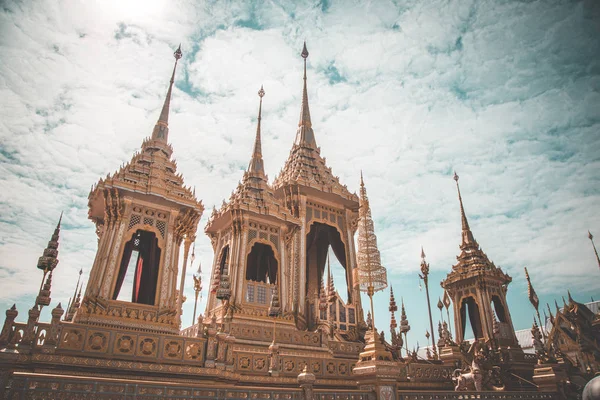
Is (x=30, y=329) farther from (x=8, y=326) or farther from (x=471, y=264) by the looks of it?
(x=471, y=264)

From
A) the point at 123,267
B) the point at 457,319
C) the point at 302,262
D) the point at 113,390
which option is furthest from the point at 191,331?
the point at 457,319

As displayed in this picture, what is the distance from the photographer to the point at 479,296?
27.7m

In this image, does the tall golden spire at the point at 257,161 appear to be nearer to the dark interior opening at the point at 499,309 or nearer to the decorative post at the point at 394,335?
the decorative post at the point at 394,335

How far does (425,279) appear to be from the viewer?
76.7 ft

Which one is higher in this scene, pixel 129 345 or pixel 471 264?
pixel 471 264

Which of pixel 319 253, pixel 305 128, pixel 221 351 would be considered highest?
pixel 305 128

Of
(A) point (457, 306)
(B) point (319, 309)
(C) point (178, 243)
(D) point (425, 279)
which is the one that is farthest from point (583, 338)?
(C) point (178, 243)

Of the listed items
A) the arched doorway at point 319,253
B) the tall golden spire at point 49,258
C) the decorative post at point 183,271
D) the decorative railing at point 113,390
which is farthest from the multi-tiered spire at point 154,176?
the decorative railing at point 113,390

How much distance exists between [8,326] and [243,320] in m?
8.03

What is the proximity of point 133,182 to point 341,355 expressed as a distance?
10.5 metres

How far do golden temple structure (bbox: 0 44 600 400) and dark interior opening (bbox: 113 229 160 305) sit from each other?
0.20 feet

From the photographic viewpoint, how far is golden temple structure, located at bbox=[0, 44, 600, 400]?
8945 millimetres

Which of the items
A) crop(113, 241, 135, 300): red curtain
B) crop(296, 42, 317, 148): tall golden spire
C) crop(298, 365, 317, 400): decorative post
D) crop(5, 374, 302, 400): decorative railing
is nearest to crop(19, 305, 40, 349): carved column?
crop(113, 241, 135, 300): red curtain

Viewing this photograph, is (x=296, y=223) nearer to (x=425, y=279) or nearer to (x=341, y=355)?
(x=341, y=355)
